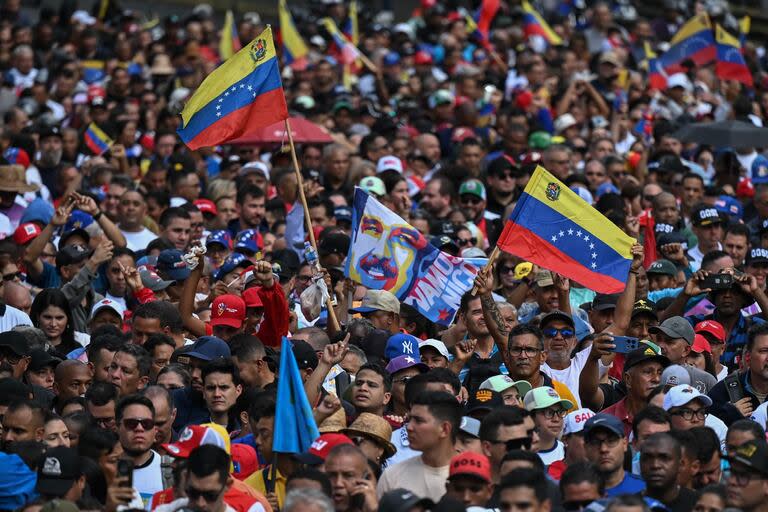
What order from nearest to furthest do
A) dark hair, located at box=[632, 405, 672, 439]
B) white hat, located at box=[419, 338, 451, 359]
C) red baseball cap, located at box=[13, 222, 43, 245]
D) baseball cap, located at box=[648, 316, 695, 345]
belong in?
dark hair, located at box=[632, 405, 672, 439] < white hat, located at box=[419, 338, 451, 359] < baseball cap, located at box=[648, 316, 695, 345] < red baseball cap, located at box=[13, 222, 43, 245]

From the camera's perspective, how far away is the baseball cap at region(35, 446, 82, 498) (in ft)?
31.5

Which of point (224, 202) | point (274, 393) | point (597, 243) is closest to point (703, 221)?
point (597, 243)

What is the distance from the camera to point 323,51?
26219mm

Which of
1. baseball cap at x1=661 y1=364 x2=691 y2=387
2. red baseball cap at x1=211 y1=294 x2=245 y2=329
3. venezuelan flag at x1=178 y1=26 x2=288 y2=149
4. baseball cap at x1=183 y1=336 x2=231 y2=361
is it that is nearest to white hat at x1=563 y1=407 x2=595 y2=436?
baseball cap at x1=661 y1=364 x2=691 y2=387

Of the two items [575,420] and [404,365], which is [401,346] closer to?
[404,365]

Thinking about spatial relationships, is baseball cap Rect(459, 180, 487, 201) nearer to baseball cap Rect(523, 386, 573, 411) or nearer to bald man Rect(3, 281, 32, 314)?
bald man Rect(3, 281, 32, 314)

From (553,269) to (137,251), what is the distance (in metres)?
4.42

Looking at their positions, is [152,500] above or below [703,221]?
below

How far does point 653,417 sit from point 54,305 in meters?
5.13

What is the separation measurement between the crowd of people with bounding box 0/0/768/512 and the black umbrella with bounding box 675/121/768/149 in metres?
0.30

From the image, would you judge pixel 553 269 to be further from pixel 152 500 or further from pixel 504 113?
pixel 504 113

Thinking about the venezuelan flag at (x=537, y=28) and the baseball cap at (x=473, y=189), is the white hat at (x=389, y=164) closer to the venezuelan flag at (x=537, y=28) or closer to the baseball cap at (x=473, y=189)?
the baseball cap at (x=473, y=189)

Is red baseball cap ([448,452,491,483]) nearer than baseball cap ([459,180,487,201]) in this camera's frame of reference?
Yes

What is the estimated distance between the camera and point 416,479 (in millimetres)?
9914
